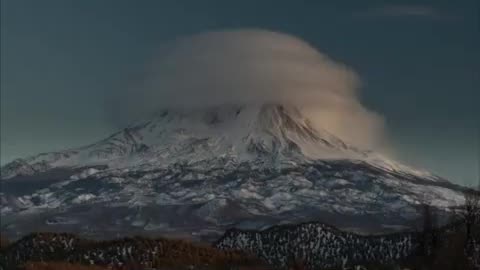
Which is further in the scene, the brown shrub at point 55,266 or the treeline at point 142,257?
the treeline at point 142,257

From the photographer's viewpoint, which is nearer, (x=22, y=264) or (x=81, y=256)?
(x=22, y=264)

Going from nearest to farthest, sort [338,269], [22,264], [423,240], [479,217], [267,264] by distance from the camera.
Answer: [423,240], [479,217], [338,269], [22,264], [267,264]

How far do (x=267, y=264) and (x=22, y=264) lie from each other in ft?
163

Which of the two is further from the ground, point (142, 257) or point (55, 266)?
point (142, 257)

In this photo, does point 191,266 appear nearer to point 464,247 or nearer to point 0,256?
point 0,256

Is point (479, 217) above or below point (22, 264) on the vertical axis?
above

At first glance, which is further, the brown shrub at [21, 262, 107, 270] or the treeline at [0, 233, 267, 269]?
the treeline at [0, 233, 267, 269]

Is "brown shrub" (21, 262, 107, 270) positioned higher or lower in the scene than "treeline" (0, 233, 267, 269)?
lower

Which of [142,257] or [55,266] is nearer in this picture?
[55,266]

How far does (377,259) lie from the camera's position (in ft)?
651

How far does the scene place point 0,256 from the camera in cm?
19288

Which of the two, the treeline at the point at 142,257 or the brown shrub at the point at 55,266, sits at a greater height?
the treeline at the point at 142,257

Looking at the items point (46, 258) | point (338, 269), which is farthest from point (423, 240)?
point (46, 258)

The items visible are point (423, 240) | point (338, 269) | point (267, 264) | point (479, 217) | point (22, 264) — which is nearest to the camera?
point (423, 240)
